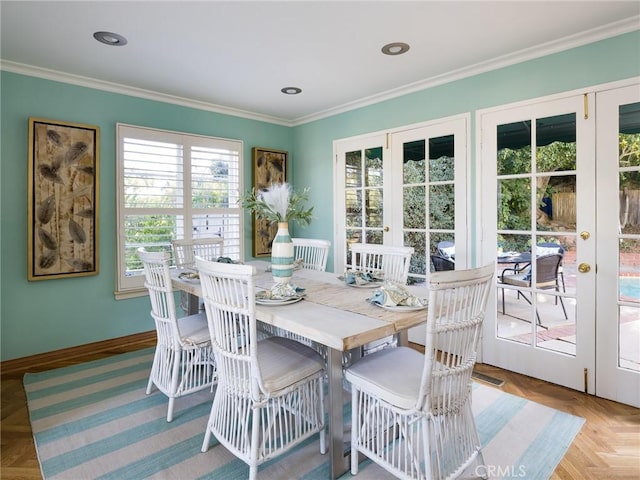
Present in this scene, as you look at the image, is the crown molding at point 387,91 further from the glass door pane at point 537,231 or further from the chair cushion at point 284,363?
the chair cushion at point 284,363

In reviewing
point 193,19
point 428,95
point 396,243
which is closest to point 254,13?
point 193,19

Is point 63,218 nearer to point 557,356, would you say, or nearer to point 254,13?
point 254,13

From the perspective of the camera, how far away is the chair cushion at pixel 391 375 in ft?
5.27

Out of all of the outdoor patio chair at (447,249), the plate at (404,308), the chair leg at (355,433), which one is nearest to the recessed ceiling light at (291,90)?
the outdoor patio chair at (447,249)

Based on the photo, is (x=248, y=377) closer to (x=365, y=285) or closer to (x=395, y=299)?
(x=395, y=299)

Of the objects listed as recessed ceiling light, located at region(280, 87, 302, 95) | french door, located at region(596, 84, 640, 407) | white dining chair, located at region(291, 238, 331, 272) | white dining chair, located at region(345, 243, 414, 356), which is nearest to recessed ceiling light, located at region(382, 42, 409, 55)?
recessed ceiling light, located at region(280, 87, 302, 95)

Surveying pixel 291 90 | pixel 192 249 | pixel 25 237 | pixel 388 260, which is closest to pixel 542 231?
pixel 388 260

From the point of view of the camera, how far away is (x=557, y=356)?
2771 millimetres

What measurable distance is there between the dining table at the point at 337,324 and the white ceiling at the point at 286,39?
169cm

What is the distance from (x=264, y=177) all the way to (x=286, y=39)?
7.09ft

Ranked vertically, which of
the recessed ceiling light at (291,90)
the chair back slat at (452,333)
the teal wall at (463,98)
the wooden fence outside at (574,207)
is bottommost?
the chair back slat at (452,333)

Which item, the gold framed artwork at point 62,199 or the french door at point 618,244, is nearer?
the french door at point 618,244

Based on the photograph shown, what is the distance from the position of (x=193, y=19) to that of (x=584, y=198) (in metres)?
2.81

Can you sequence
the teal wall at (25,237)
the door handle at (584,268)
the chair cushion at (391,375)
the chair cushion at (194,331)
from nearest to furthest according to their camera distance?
the chair cushion at (391,375) → the chair cushion at (194,331) → the door handle at (584,268) → the teal wall at (25,237)
